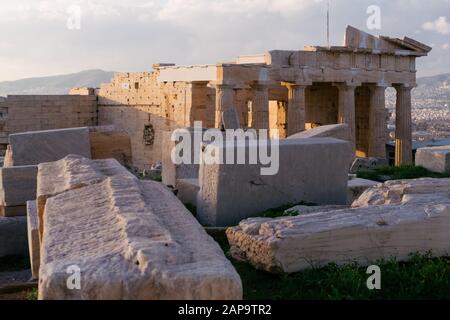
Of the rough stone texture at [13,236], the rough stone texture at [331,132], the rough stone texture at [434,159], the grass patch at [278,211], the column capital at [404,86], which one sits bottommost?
the rough stone texture at [13,236]

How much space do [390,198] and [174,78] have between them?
15.9 meters

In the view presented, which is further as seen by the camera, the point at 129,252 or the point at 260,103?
the point at 260,103

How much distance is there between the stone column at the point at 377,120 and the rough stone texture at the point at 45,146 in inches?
565

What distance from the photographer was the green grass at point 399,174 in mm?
12258

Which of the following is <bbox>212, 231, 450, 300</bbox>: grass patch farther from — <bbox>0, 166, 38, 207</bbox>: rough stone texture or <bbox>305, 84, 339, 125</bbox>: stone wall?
<bbox>305, 84, 339, 125</bbox>: stone wall

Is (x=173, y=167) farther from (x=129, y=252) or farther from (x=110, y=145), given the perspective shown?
(x=129, y=252)

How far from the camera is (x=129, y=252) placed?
4.08m

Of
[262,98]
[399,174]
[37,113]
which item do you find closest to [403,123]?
[262,98]

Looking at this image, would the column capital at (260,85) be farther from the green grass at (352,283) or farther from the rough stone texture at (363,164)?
the green grass at (352,283)

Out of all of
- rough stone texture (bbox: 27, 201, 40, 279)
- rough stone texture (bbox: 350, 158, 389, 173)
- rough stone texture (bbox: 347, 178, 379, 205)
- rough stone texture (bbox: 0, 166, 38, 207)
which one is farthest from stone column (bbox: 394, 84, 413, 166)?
rough stone texture (bbox: 27, 201, 40, 279)

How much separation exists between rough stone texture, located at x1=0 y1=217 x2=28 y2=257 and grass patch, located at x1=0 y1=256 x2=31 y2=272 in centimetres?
8

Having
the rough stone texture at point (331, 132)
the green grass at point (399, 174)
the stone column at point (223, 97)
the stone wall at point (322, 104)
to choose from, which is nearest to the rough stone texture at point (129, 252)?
the rough stone texture at point (331, 132)

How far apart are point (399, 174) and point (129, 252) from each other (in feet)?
30.2

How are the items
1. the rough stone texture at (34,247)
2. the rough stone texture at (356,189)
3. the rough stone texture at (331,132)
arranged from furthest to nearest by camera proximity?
1. the rough stone texture at (331,132)
2. the rough stone texture at (356,189)
3. the rough stone texture at (34,247)
